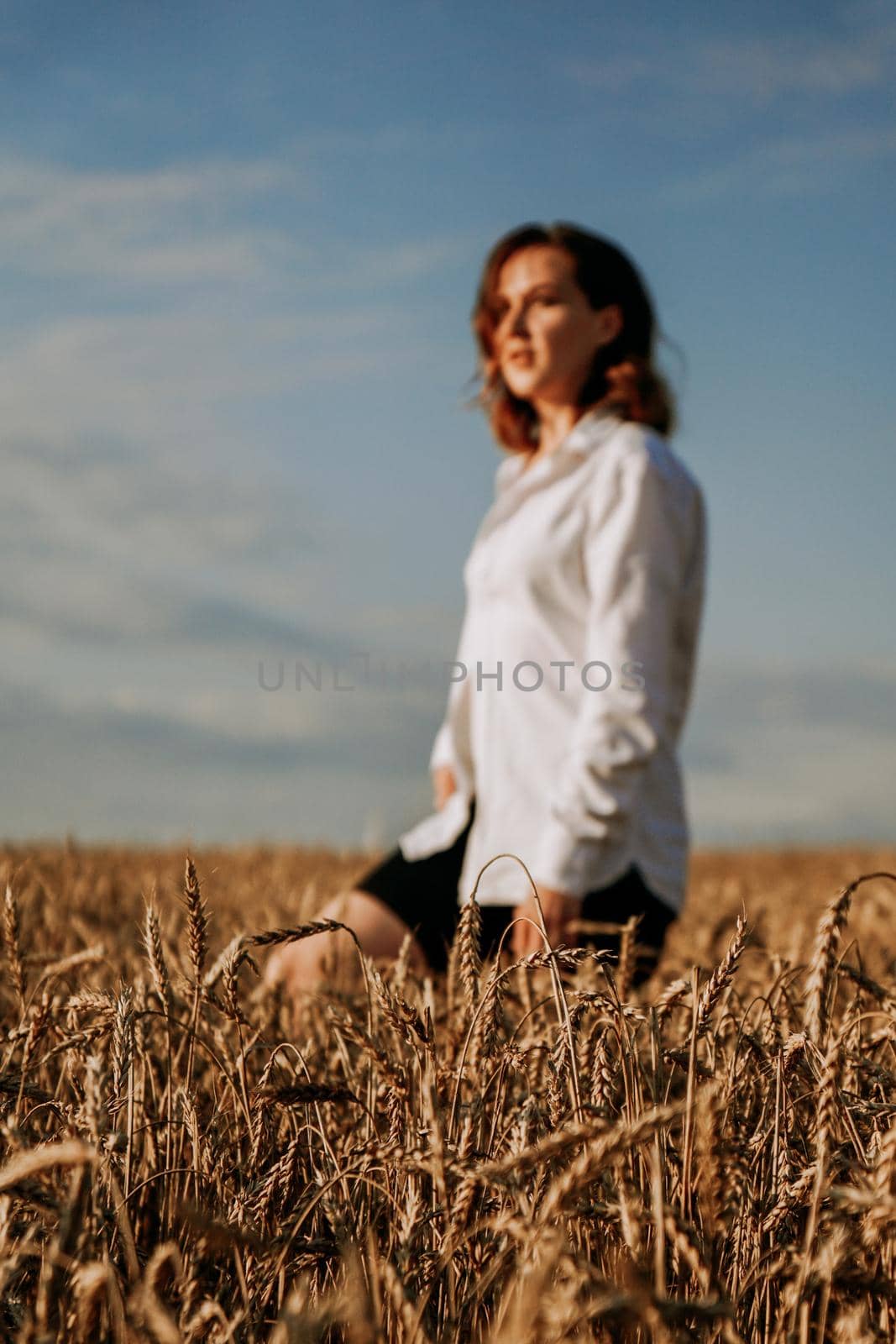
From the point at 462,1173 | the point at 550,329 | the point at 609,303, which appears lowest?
the point at 462,1173

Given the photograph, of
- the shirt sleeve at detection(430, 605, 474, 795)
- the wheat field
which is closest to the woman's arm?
the shirt sleeve at detection(430, 605, 474, 795)

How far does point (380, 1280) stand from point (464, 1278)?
8 cm

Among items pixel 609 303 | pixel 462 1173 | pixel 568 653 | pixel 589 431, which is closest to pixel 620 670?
pixel 568 653

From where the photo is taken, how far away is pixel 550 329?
145 inches

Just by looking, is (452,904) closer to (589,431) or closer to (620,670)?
(620,670)

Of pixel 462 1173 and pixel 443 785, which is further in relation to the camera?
pixel 443 785

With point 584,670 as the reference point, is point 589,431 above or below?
above

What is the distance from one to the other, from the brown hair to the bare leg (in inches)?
59.2

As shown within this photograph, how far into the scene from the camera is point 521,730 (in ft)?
11.4

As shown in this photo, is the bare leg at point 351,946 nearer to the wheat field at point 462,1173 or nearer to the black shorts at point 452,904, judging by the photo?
the black shorts at point 452,904

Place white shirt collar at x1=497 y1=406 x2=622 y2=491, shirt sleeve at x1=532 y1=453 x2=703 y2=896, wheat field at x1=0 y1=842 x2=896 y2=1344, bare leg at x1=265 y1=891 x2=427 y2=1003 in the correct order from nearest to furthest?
1. wheat field at x1=0 y1=842 x2=896 y2=1344
2. shirt sleeve at x1=532 y1=453 x2=703 y2=896
3. bare leg at x1=265 y1=891 x2=427 y2=1003
4. white shirt collar at x1=497 y1=406 x2=622 y2=491

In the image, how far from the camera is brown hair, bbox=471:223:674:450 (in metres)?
3.75

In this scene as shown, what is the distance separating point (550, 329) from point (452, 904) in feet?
5.17

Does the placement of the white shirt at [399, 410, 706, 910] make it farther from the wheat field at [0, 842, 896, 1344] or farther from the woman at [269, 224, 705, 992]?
the wheat field at [0, 842, 896, 1344]
